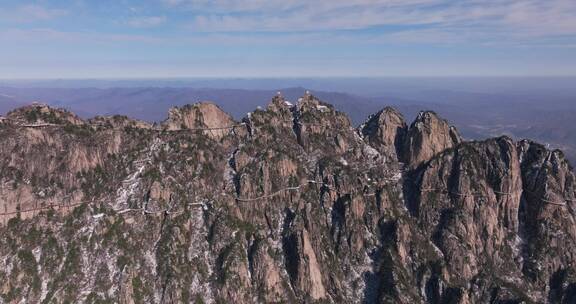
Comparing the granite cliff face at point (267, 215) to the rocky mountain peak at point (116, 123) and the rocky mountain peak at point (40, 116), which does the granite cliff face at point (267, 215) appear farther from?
the rocky mountain peak at point (116, 123)

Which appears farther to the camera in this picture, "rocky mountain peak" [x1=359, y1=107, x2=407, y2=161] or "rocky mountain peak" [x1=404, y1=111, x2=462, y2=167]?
"rocky mountain peak" [x1=359, y1=107, x2=407, y2=161]

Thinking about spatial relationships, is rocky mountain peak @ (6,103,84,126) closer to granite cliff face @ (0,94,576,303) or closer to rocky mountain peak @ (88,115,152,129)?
granite cliff face @ (0,94,576,303)

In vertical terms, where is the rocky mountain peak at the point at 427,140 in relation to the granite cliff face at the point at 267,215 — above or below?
above

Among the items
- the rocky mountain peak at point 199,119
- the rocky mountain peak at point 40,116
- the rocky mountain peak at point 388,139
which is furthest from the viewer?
the rocky mountain peak at point 388,139

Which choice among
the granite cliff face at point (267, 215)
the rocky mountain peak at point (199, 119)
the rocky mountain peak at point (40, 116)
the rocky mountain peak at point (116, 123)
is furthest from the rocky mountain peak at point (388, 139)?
the rocky mountain peak at point (40, 116)

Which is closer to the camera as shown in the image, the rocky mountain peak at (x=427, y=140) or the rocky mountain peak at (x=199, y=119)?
the rocky mountain peak at (x=199, y=119)

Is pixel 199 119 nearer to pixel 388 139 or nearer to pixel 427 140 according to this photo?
pixel 388 139

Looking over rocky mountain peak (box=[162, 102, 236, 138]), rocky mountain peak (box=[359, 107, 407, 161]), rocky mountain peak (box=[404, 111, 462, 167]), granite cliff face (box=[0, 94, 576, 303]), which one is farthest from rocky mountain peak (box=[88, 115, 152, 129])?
rocky mountain peak (box=[404, 111, 462, 167])

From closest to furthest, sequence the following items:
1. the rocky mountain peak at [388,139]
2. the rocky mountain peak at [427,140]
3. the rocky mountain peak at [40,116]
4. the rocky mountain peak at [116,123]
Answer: the rocky mountain peak at [40,116] → the rocky mountain peak at [116,123] → the rocky mountain peak at [427,140] → the rocky mountain peak at [388,139]
